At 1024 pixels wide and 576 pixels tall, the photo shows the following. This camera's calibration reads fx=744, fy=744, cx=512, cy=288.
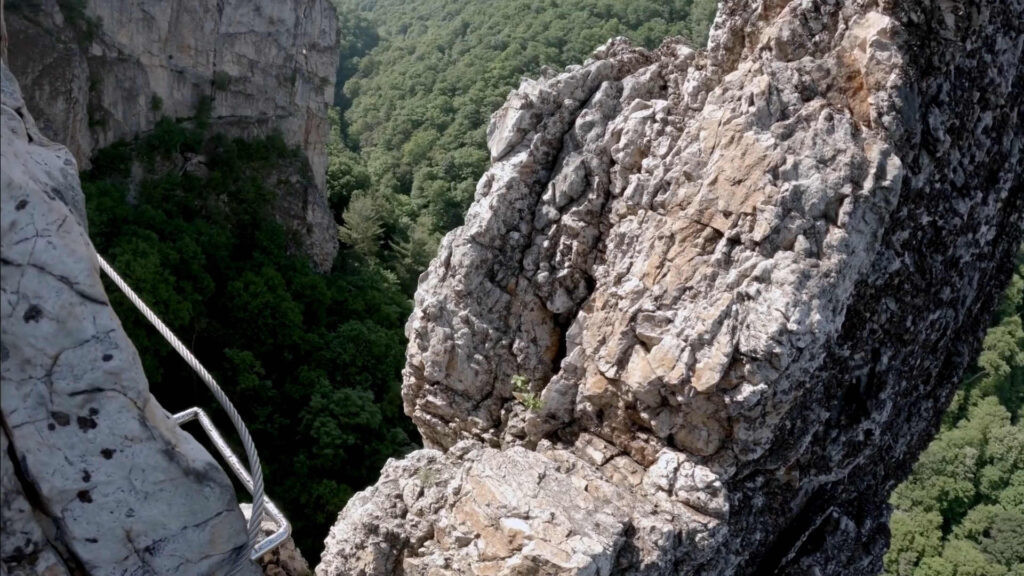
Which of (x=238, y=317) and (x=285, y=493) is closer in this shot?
(x=285, y=493)

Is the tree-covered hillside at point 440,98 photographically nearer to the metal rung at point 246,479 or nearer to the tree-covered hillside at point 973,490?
the tree-covered hillside at point 973,490

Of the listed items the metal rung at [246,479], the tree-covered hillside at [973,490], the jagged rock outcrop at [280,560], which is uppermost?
the metal rung at [246,479]

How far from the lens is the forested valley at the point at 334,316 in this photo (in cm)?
2444

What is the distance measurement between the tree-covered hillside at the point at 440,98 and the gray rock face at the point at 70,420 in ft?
112

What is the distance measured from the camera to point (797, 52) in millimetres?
7211

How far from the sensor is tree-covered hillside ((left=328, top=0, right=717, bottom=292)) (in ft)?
144

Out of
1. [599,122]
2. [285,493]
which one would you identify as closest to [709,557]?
[599,122]

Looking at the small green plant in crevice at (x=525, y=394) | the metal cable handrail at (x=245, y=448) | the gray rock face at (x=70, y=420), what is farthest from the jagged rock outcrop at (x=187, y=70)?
the gray rock face at (x=70, y=420)

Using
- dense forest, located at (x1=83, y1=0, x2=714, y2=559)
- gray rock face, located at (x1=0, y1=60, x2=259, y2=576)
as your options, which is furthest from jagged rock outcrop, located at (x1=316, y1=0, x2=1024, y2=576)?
dense forest, located at (x1=83, y1=0, x2=714, y2=559)

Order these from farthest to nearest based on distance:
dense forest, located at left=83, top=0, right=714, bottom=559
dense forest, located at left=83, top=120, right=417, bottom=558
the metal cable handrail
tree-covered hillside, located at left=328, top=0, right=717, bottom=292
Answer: tree-covered hillside, located at left=328, top=0, right=717, bottom=292 < dense forest, located at left=83, top=0, right=714, bottom=559 < dense forest, located at left=83, top=120, right=417, bottom=558 < the metal cable handrail

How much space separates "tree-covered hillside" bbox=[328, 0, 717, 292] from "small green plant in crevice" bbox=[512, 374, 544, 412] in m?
31.2

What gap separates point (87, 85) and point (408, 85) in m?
37.3

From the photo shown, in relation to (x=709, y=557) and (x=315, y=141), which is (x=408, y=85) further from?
(x=709, y=557)

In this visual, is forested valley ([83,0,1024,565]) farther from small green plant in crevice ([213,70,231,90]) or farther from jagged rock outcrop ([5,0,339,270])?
small green plant in crevice ([213,70,231,90])
